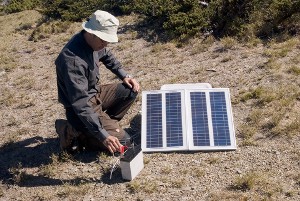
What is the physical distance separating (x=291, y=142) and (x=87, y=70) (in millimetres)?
3253

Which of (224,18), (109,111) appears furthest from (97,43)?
(224,18)

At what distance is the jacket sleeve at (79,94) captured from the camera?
5.80m

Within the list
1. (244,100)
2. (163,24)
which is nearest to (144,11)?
(163,24)

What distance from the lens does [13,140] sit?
7.75 m

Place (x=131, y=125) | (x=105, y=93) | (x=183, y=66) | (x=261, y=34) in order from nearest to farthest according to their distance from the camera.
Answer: (x=105, y=93)
(x=131, y=125)
(x=183, y=66)
(x=261, y=34)

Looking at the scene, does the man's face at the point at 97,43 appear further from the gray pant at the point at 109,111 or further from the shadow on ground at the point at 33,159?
the shadow on ground at the point at 33,159

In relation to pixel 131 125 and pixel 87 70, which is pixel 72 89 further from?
pixel 131 125

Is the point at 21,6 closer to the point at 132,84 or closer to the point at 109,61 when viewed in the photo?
the point at 109,61

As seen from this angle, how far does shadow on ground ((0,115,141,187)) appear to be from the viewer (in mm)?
6398

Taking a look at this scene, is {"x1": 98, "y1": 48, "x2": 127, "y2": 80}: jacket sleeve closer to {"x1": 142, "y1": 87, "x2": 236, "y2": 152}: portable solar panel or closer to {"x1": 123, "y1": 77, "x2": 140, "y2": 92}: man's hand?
{"x1": 123, "y1": 77, "x2": 140, "y2": 92}: man's hand

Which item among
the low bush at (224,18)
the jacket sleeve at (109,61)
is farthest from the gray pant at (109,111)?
the low bush at (224,18)

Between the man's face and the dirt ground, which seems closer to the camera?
the man's face

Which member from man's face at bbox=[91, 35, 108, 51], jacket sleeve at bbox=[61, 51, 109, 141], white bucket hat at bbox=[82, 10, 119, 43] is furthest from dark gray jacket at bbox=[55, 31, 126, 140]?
white bucket hat at bbox=[82, 10, 119, 43]

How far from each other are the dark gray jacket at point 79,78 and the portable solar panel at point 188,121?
115cm
